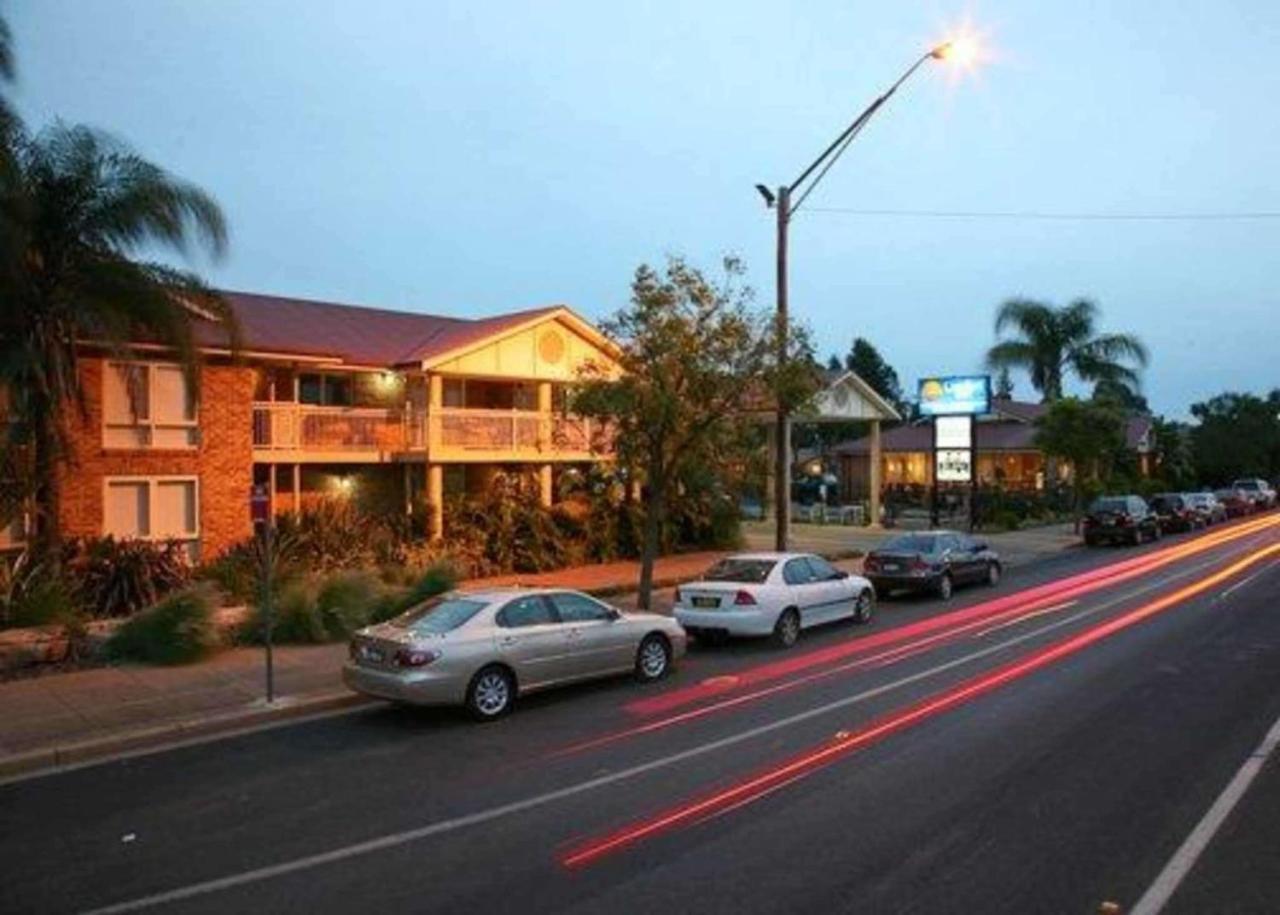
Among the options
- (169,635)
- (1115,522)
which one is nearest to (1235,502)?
(1115,522)

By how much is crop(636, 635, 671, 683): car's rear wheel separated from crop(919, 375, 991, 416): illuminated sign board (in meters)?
29.6

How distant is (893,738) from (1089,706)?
2558 millimetres

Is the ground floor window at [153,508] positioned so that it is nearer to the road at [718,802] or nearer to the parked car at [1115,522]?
the road at [718,802]

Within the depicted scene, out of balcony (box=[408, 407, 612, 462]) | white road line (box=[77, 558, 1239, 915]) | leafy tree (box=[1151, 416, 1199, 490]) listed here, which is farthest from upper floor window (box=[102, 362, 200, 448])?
leafy tree (box=[1151, 416, 1199, 490])

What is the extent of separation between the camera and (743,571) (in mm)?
17625

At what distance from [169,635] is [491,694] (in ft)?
17.5

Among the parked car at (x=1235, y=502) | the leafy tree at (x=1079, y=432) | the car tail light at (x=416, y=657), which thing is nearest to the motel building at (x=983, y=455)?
the parked car at (x=1235, y=502)

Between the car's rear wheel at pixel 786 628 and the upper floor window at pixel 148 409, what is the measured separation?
11.6 meters

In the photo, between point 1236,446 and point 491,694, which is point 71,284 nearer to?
point 491,694

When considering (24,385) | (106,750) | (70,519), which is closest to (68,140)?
(24,385)

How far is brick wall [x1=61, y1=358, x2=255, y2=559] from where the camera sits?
20938 millimetres

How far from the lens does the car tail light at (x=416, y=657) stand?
11.6 m

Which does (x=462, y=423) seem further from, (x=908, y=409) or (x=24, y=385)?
(x=908, y=409)

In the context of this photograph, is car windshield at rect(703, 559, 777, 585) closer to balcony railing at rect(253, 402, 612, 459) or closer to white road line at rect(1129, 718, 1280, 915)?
balcony railing at rect(253, 402, 612, 459)
